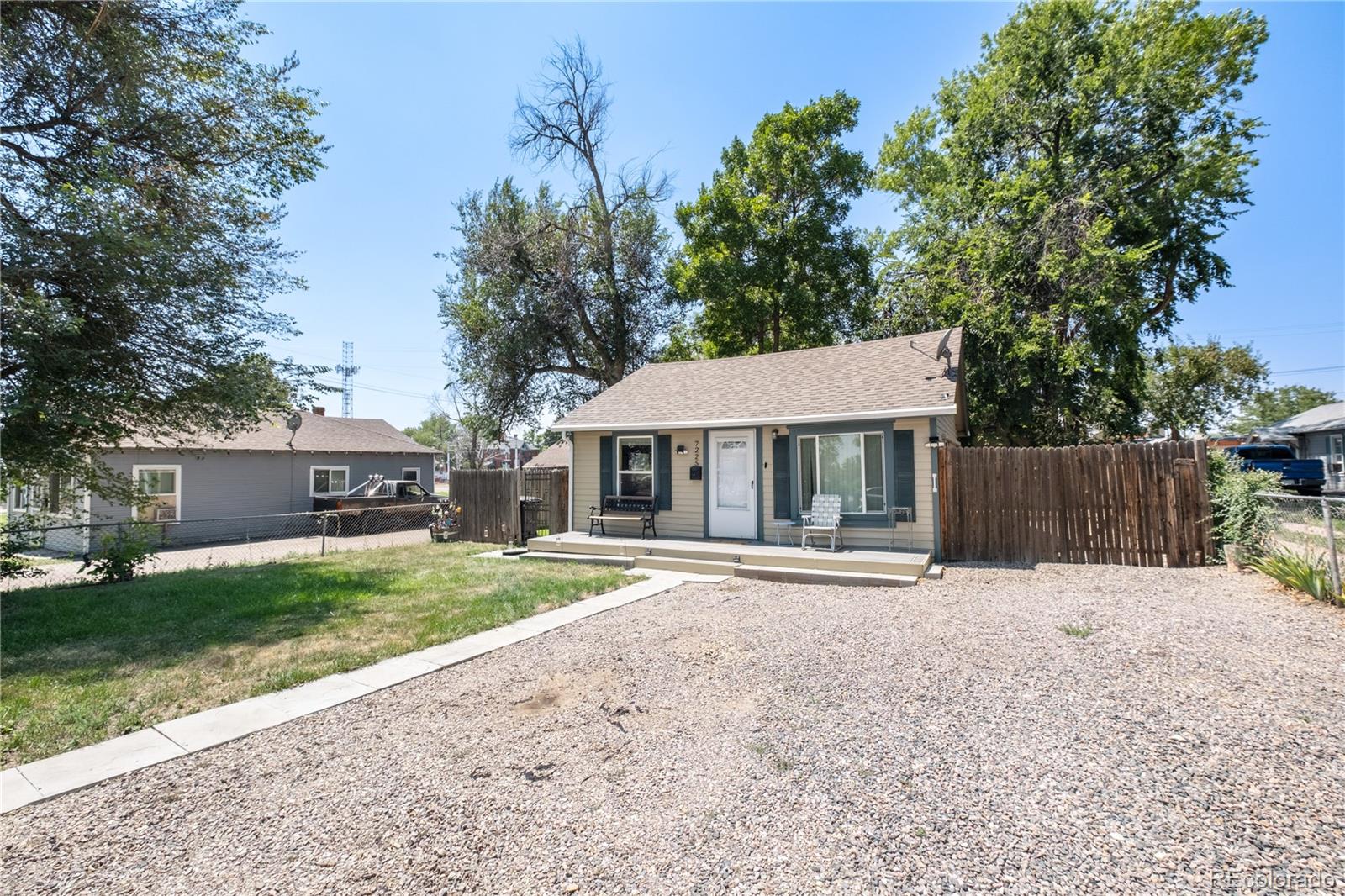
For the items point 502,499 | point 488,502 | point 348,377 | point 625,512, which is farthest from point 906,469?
point 348,377

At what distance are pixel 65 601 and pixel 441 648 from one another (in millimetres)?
6578

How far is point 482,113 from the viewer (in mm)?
15305

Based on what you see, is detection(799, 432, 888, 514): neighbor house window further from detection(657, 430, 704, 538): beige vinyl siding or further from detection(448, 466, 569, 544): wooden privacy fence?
detection(448, 466, 569, 544): wooden privacy fence

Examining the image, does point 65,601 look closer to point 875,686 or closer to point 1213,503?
point 875,686

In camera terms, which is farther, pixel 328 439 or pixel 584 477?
pixel 328 439

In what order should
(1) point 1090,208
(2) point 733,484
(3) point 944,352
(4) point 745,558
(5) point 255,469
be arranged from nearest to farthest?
(4) point 745,558 < (3) point 944,352 < (2) point 733,484 < (1) point 1090,208 < (5) point 255,469

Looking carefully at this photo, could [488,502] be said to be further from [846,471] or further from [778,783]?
[778,783]

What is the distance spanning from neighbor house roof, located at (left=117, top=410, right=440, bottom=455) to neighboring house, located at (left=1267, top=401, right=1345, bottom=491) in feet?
125

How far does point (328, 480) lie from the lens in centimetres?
2242

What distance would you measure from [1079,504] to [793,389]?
5531 mm

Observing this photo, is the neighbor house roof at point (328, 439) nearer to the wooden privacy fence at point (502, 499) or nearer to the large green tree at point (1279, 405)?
the wooden privacy fence at point (502, 499)

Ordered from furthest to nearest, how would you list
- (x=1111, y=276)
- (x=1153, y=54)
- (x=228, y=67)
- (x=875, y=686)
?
(x=1153, y=54), (x=1111, y=276), (x=228, y=67), (x=875, y=686)

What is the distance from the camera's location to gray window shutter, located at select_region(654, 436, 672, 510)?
1242 centimetres

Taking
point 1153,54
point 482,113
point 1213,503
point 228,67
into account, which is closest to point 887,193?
point 1153,54
